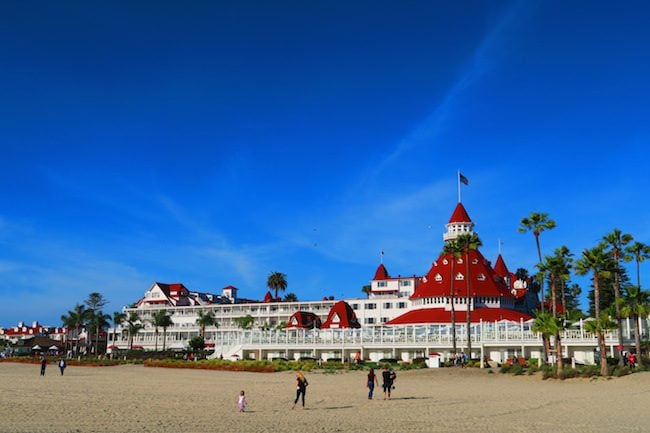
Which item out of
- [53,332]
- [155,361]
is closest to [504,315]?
[155,361]

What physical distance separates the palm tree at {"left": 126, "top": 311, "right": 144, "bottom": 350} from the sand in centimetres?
6556

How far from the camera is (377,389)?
1224 inches

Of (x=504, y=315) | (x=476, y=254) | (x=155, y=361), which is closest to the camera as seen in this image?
(x=155, y=361)

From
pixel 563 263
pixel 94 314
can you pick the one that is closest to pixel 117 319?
pixel 94 314

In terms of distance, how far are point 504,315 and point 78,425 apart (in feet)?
169

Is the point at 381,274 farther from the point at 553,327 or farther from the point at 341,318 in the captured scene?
the point at 553,327

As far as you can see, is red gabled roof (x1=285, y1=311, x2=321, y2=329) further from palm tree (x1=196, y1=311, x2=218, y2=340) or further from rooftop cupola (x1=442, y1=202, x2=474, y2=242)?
palm tree (x1=196, y1=311, x2=218, y2=340)

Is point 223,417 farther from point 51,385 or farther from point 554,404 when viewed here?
point 51,385

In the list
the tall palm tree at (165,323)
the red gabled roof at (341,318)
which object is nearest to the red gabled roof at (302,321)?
the red gabled roof at (341,318)

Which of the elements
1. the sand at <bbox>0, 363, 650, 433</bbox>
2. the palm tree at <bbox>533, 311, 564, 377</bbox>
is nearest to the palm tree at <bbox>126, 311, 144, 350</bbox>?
the sand at <bbox>0, 363, 650, 433</bbox>

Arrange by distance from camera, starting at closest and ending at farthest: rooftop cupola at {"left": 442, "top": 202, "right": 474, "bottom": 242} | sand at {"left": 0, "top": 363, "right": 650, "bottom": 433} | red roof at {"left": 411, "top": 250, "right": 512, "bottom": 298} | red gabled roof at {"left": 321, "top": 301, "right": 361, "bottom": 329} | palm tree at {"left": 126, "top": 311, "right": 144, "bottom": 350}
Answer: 1. sand at {"left": 0, "top": 363, "right": 650, "bottom": 433}
2. red roof at {"left": 411, "top": 250, "right": 512, "bottom": 298}
3. red gabled roof at {"left": 321, "top": 301, "right": 361, "bottom": 329}
4. rooftop cupola at {"left": 442, "top": 202, "right": 474, "bottom": 242}
5. palm tree at {"left": 126, "top": 311, "right": 144, "bottom": 350}

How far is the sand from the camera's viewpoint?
17984 millimetres

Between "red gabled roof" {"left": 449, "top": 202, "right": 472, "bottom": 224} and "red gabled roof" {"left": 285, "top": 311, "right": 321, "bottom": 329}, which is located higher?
"red gabled roof" {"left": 449, "top": 202, "right": 472, "bottom": 224}

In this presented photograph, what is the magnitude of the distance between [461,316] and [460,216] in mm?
16701
